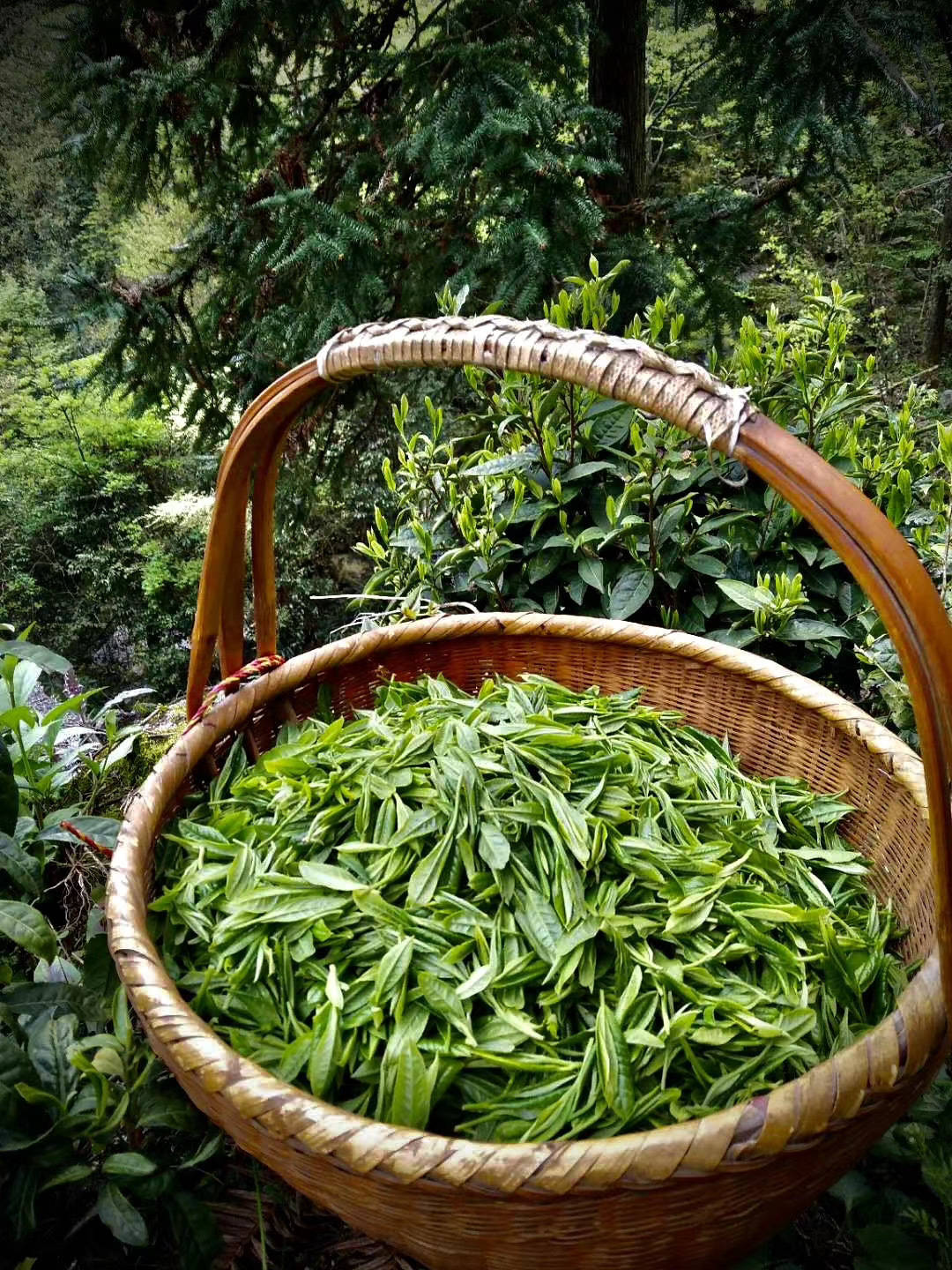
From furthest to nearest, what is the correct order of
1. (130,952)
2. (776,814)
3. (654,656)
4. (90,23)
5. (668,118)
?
(668,118) → (90,23) → (654,656) → (776,814) → (130,952)

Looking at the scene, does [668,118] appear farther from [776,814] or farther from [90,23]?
[776,814]

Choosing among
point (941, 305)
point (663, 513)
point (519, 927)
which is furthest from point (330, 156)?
point (941, 305)

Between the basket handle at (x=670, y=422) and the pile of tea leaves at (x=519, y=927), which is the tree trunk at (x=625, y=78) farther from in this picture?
the pile of tea leaves at (x=519, y=927)

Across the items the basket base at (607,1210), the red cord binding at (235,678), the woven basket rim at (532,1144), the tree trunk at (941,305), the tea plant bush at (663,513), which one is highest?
the tree trunk at (941,305)

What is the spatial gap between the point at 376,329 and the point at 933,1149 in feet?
3.62

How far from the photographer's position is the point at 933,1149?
3.02 feet

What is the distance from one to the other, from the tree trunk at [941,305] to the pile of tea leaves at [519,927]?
5297mm

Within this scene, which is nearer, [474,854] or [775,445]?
[775,445]

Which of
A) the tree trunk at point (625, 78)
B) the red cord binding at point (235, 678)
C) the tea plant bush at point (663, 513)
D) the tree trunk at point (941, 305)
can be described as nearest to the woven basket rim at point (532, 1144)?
the red cord binding at point (235, 678)

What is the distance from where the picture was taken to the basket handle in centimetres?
68

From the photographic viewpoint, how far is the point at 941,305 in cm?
552

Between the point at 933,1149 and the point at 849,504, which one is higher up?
the point at 849,504

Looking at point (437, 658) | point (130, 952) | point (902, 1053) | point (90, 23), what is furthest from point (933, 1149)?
point (90, 23)

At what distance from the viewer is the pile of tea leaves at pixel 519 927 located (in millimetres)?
831
